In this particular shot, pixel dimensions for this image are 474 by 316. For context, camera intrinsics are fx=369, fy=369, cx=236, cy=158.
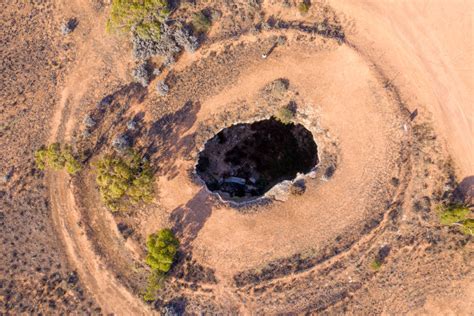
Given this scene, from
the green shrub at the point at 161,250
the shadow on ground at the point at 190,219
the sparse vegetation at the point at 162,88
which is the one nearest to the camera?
the green shrub at the point at 161,250

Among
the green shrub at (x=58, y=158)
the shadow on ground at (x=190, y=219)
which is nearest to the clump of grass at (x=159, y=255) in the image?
the shadow on ground at (x=190, y=219)

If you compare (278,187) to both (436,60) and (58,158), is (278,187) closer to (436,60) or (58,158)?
(436,60)

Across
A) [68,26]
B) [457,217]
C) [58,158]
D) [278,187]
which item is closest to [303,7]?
[278,187]

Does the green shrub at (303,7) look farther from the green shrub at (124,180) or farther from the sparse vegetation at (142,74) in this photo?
the green shrub at (124,180)

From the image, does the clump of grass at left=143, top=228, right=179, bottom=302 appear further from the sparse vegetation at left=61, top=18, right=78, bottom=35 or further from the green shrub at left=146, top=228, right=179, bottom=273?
the sparse vegetation at left=61, top=18, right=78, bottom=35

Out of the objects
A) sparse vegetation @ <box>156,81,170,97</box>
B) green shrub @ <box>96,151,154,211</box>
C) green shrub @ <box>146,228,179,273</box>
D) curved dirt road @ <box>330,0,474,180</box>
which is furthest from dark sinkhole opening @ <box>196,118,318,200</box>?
→ curved dirt road @ <box>330,0,474,180</box>

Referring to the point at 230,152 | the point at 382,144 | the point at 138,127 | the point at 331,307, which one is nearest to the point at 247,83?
the point at 230,152
